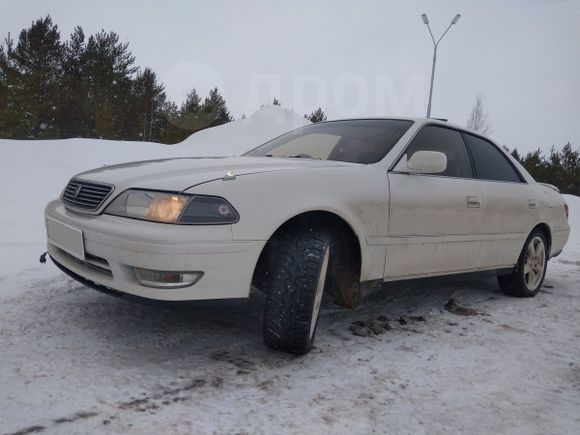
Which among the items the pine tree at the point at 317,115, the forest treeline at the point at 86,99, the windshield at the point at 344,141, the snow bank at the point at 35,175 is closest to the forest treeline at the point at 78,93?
the forest treeline at the point at 86,99

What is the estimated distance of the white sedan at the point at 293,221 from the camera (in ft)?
6.69

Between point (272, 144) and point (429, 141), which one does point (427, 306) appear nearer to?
point (429, 141)

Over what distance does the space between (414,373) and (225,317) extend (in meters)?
1.22

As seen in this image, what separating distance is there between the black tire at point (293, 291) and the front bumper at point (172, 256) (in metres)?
0.14

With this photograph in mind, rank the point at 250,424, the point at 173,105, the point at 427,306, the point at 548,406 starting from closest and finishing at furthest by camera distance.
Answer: the point at 250,424 → the point at 548,406 → the point at 427,306 → the point at 173,105

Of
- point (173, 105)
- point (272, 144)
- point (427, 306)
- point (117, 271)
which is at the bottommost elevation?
point (427, 306)

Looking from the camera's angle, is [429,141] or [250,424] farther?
[429,141]

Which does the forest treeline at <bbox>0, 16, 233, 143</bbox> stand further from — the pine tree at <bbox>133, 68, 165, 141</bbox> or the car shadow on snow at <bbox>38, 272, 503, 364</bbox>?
the car shadow on snow at <bbox>38, 272, 503, 364</bbox>

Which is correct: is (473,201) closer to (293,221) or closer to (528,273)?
(528,273)

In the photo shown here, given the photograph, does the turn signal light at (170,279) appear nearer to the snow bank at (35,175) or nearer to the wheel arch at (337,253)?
the wheel arch at (337,253)

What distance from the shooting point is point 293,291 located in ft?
7.08

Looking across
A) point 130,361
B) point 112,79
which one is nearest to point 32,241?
point 130,361

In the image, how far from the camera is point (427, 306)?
351cm

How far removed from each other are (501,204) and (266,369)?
2.40 m
